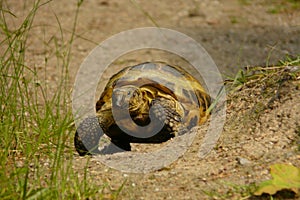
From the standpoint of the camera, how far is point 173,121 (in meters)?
3.25

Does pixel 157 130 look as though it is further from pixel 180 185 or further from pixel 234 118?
pixel 180 185

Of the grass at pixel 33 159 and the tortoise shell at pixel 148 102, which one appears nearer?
the grass at pixel 33 159

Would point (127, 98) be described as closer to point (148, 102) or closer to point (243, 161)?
point (148, 102)

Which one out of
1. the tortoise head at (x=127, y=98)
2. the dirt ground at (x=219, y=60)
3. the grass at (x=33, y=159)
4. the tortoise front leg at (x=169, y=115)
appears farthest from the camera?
the tortoise front leg at (x=169, y=115)

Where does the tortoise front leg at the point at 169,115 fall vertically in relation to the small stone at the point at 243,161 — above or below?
above

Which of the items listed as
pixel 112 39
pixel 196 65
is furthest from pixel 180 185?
pixel 112 39

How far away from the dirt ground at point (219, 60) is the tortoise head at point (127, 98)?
1.05 ft

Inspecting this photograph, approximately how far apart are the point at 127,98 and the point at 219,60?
1868 millimetres

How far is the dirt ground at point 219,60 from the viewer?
101 inches

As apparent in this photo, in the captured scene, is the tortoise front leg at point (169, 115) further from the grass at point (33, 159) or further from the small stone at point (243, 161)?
the small stone at point (243, 161)

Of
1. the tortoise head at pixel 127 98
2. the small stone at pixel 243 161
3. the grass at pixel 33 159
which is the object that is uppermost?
the tortoise head at pixel 127 98

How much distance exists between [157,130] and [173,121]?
0.33 ft

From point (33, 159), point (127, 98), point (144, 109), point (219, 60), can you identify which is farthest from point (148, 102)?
point (219, 60)

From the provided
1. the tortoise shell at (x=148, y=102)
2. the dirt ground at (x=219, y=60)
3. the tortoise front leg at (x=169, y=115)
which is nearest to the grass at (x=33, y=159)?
the dirt ground at (x=219, y=60)
